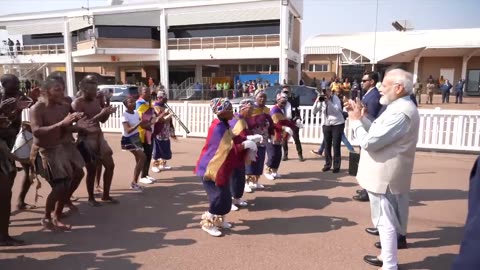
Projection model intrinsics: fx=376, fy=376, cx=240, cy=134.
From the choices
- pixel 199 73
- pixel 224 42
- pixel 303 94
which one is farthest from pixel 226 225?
pixel 199 73

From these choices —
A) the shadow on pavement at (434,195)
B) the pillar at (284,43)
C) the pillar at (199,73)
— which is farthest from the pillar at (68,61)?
the shadow on pavement at (434,195)

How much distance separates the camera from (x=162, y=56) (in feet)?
106

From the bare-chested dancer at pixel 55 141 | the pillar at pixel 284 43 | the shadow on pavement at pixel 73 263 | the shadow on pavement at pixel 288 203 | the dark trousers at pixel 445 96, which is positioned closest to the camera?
the shadow on pavement at pixel 73 263

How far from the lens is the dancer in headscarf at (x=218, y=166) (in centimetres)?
433

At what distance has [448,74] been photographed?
33.6m

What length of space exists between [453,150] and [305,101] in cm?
478

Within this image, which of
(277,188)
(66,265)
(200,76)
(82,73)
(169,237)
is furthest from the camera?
(82,73)

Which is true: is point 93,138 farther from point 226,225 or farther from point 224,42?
point 224,42

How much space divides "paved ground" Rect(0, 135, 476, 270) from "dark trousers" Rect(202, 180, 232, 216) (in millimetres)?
330

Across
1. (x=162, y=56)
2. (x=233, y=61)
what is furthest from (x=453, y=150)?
(x=162, y=56)

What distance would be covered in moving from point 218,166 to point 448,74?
3529 cm

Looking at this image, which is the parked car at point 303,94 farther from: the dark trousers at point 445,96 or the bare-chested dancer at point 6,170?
the dark trousers at point 445,96

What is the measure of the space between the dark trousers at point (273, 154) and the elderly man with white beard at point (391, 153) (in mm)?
3159

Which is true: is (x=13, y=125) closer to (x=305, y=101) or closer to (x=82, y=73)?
(x=305, y=101)
